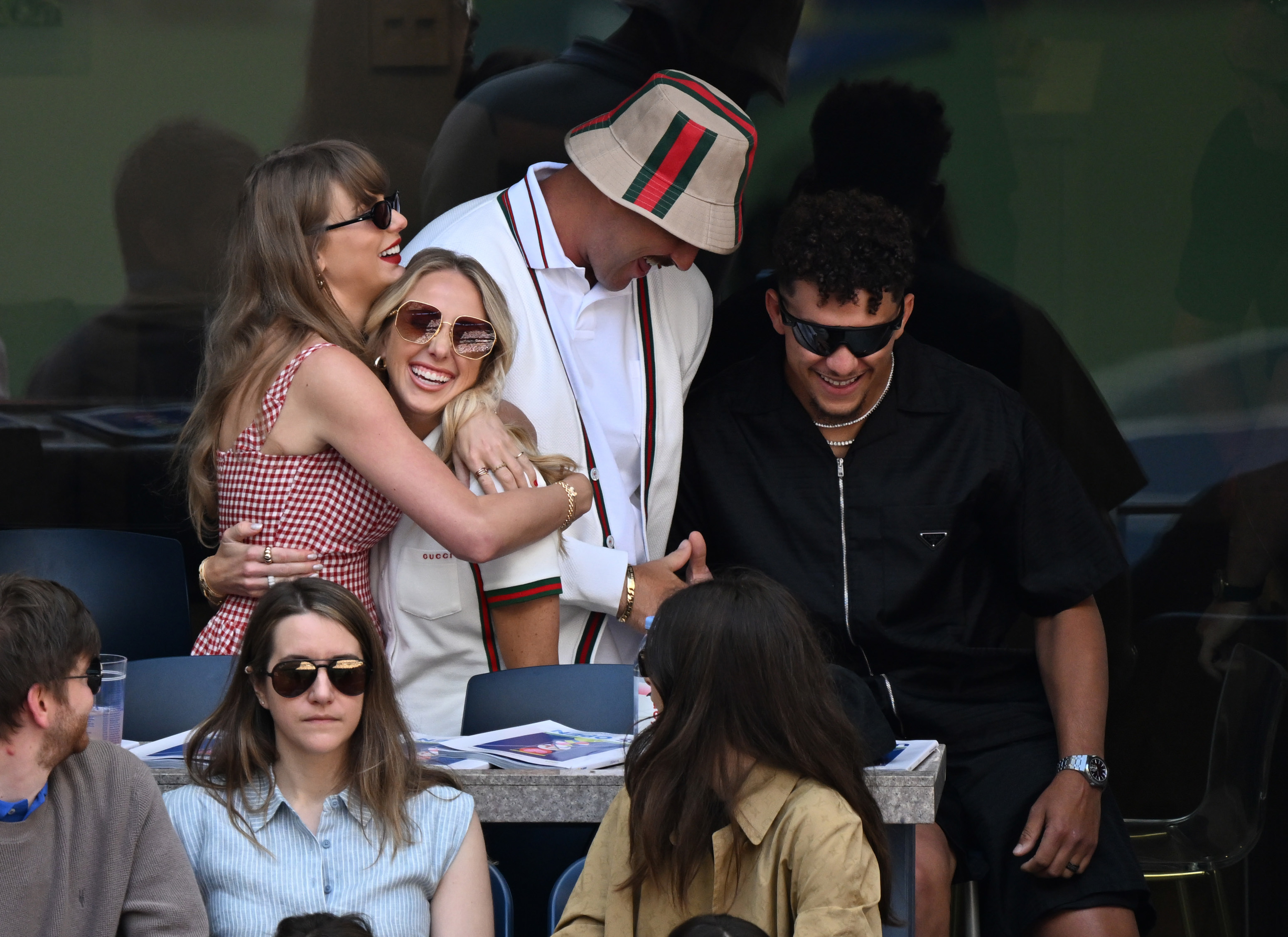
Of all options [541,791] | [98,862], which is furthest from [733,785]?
[98,862]

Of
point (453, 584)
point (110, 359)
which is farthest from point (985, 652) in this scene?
point (110, 359)

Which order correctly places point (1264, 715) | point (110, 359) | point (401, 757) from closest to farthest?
1. point (401, 757)
2. point (1264, 715)
3. point (110, 359)

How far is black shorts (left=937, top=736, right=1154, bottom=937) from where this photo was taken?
292cm

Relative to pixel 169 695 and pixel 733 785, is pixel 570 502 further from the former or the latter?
pixel 733 785

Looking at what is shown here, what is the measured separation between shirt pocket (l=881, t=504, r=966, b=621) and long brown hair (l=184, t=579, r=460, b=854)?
1.23m

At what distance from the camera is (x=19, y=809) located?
208cm

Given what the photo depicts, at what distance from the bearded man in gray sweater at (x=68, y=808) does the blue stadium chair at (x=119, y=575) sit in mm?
1285

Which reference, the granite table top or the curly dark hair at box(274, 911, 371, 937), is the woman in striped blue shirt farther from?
the curly dark hair at box(274, 911, 371, 937)

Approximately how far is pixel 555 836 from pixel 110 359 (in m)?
1.95

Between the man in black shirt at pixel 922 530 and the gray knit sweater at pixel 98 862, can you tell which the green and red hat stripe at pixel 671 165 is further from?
the gray knit sweater at pixel 98 862

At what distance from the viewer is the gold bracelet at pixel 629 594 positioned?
10.8ft

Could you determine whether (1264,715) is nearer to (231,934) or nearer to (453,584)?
(453,584)

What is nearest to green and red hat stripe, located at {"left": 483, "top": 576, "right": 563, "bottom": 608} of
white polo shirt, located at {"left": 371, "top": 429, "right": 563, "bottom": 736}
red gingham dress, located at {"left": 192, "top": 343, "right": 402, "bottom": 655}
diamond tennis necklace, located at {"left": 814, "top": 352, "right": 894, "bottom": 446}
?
white polo shirt, located at {"left": 371, "top": 429, "right": 563, "bottom": 736}

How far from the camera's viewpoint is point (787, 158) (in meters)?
4.09
